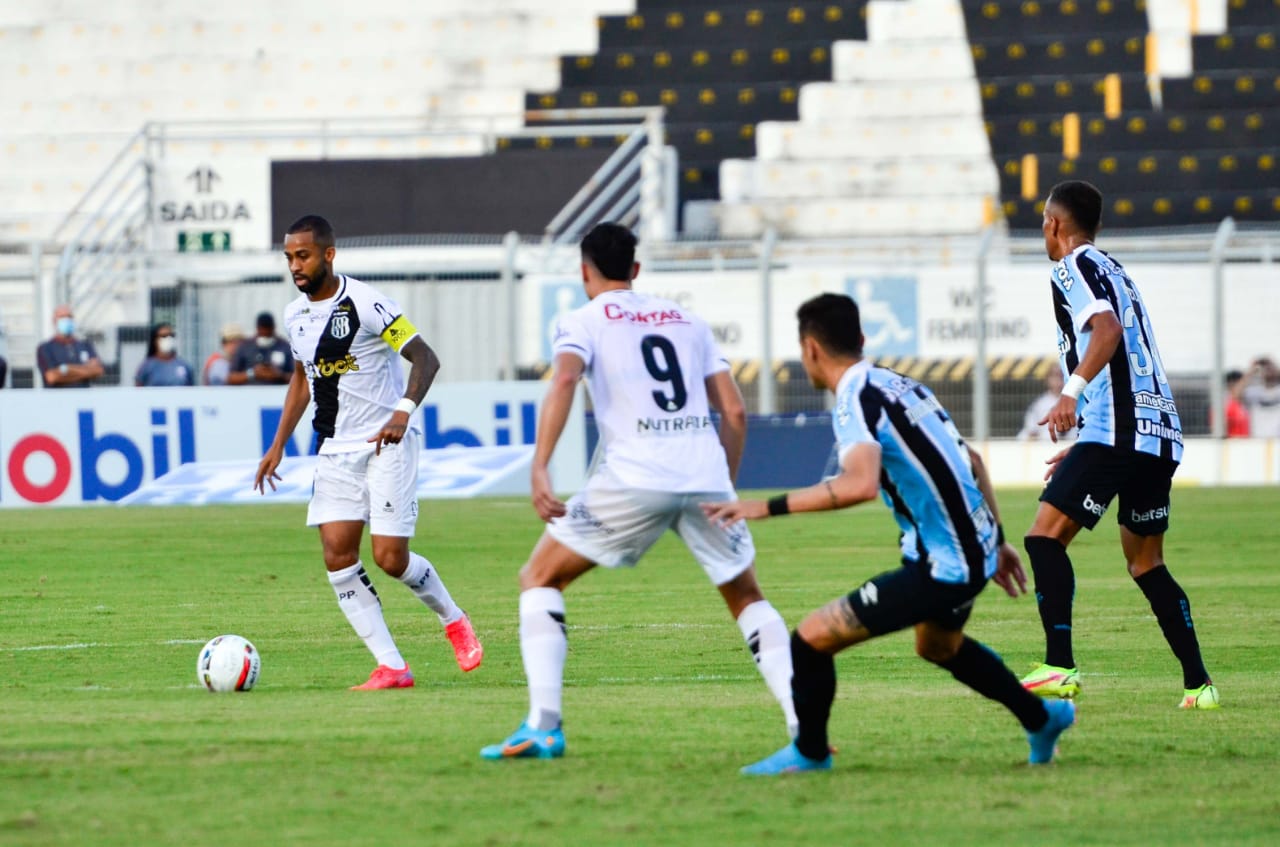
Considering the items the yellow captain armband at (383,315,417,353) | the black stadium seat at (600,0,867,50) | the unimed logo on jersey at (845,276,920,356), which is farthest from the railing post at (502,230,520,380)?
the yellow captain armband at (383,315,417,353)

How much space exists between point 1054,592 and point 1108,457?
60cm

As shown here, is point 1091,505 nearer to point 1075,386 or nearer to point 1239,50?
point 1075,386

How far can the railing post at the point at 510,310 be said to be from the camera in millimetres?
24623

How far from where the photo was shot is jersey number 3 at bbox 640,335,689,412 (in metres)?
6.88

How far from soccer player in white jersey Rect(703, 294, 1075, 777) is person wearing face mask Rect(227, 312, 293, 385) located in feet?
57.7

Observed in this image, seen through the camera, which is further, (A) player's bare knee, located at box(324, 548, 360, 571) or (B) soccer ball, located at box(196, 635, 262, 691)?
(A) player's bare knee, located at box(324, 548, 360, 571)

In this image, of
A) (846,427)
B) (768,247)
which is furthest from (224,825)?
(768,247)

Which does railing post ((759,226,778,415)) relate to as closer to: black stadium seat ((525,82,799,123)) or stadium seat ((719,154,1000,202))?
stadium seat ((719,154,1000,202))

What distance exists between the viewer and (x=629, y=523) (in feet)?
22.3

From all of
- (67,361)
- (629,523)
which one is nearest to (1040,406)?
(67,361)

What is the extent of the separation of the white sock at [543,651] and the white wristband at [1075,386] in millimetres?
2426

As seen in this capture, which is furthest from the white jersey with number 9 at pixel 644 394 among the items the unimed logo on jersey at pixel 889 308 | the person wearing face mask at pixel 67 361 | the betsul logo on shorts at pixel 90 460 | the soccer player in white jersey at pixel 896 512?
the unimed logo on jersey at pixel 889 308

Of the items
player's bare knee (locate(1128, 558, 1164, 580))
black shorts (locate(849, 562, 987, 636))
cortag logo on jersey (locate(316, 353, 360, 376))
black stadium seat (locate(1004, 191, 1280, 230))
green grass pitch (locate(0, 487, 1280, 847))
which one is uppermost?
black stadium seat (locate(1004, 191, 1280, 230))

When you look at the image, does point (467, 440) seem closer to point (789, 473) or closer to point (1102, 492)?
point (789, 473)
